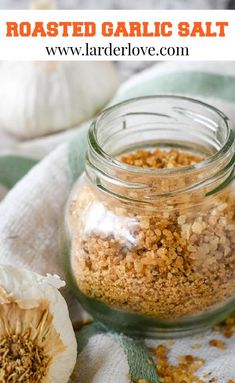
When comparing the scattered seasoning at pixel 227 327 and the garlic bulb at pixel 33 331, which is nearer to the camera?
the garlic bulb at pixel 33 331

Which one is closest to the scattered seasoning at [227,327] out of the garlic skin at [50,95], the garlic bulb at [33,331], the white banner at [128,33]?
the garlic bulb at [33,331]

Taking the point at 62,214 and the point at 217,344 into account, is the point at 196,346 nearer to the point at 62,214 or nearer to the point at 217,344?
the point at 217,344

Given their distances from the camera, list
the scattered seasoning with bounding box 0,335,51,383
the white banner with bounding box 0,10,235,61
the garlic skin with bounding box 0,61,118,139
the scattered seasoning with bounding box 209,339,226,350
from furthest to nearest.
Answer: the garlic skin with bounding box 0,61,118,139
the white banner with bounding box 0,10,235,61
the scattered seasoning with bounding box 209,339,226,350
the scattered seasoning with bounding box 0,335,51,383

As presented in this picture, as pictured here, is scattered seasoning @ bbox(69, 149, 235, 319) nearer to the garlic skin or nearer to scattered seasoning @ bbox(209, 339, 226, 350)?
scattered seasoning @ bbox(209, 339, 226, 350)

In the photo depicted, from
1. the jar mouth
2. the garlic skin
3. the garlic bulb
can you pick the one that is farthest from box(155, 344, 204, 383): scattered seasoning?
the garlic skin

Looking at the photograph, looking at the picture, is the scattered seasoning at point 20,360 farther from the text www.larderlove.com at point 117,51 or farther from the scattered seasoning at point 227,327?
the text www.larderlove.com at point 117,51

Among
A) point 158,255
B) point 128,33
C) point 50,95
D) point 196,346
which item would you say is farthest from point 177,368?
point 50,95

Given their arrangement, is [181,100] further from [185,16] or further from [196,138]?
[185,16]
